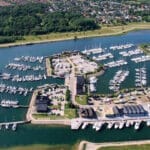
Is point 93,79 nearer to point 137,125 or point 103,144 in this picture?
point 137,125

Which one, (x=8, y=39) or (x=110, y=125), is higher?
(x=8, y=39)

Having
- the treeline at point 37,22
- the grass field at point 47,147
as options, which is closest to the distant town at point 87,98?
the grass field at point 47,147

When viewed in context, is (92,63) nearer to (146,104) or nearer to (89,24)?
(146,104)

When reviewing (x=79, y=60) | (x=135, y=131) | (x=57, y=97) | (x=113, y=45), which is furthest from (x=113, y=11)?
(x=135, y=131)

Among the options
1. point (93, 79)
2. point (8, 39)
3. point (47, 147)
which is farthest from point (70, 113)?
point (8, 39)

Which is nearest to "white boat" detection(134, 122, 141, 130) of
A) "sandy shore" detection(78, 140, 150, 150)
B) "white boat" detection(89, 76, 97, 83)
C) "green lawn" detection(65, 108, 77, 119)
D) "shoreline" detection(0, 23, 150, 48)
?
"sandy shore" detection(78, 140, 150, 150)

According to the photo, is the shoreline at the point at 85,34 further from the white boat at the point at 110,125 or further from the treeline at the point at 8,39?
the white boat at the point at 110,125

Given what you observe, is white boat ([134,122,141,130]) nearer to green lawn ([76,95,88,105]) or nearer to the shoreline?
green lawn ([76,95,88,105])

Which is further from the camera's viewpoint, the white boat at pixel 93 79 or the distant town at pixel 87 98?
the white boat at pixel 93 79
